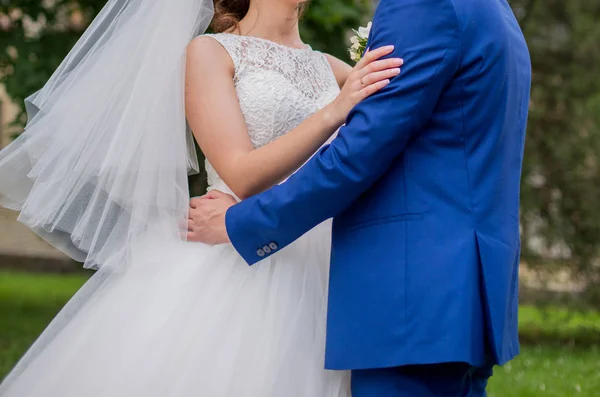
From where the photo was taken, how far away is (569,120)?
1034 cm

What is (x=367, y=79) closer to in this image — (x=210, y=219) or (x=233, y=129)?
(x=233, y=129)

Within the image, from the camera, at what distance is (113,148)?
2926 millimetres

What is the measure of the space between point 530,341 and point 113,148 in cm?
819

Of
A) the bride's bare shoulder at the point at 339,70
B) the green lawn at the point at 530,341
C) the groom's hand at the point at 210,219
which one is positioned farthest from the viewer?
the green lawn at the point at 530,341

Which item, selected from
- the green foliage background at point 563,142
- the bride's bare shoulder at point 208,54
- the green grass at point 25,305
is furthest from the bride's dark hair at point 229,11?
the green foliage background at point 563,142

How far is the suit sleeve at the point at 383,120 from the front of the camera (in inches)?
90.4

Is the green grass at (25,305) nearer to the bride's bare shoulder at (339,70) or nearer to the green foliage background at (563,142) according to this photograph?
the bride's bare shoulder at (339,70)

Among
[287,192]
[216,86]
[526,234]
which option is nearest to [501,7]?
[287,192]

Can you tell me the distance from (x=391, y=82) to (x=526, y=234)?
27.6 feet

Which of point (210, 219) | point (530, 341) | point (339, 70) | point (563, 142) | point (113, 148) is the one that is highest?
point (113, 148)

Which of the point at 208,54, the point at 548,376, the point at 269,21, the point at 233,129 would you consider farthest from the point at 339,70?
the point at 548,376

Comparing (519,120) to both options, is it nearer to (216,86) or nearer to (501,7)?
Result: (501,7)

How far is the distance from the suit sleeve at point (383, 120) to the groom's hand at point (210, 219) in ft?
1.18

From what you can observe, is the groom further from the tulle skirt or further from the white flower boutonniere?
the white flower boutonniere
